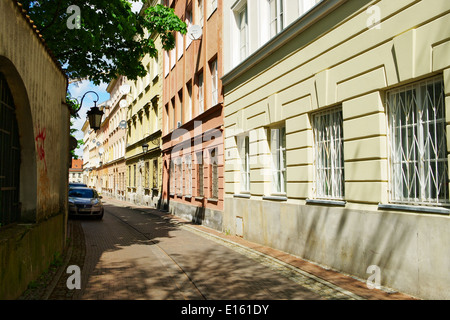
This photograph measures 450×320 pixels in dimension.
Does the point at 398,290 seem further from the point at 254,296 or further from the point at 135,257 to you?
the point at 135,257

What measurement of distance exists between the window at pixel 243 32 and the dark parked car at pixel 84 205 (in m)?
9.86

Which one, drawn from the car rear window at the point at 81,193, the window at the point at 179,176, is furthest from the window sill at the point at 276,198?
the car rear window at the point at 81,193

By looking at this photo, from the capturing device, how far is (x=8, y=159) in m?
6.18

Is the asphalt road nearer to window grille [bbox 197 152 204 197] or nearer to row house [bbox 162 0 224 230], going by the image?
row house [bbox 162 0 224 230]

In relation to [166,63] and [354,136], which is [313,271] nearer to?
[354,136]

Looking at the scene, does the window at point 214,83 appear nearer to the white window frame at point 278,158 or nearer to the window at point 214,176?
the window at point 214,176

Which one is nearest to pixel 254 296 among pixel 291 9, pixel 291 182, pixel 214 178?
pixel 291 182

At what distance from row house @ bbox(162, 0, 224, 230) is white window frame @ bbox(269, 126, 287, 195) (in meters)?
3.65

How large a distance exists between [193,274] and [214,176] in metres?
8.01

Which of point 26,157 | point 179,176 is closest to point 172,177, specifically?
point 179,176

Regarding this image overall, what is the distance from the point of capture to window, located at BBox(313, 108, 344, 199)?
809 cm

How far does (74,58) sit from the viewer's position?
13680 millimetres

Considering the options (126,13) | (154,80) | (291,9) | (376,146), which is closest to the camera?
(376,146)

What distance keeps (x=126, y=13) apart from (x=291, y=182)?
6316mm
